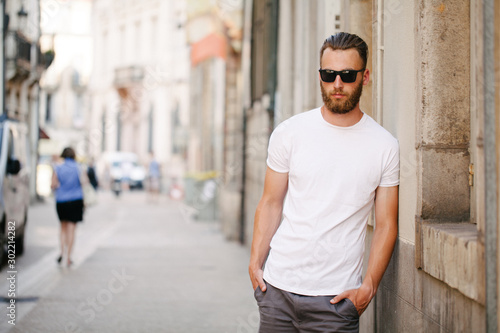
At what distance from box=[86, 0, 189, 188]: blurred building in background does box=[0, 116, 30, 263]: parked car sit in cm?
2502

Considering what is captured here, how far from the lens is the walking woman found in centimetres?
895

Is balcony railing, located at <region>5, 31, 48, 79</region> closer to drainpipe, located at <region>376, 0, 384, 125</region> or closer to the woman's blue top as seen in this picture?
the woman's blue top

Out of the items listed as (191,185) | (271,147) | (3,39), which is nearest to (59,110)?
(3,39)

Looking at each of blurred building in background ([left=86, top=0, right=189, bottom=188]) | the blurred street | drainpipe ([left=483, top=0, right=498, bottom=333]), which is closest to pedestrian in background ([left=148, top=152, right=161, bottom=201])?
the blurred street

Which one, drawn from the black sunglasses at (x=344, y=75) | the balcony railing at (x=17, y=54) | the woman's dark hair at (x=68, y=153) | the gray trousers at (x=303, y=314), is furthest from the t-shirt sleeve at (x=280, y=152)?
the balcony railing at (x=17, y=54)

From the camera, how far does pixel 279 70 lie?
9.24 metres

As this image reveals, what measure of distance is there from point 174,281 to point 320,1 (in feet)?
12.6

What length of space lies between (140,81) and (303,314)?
40043 millimetres

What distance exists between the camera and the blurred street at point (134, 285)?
5824mm

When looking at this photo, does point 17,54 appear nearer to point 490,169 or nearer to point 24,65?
point 24,65

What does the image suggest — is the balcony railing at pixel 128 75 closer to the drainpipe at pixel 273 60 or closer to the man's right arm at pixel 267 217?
the drainpipe at pixel 273 60

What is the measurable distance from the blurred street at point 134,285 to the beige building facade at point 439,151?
2390 millimetres

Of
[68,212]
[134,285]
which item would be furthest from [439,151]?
[68,212]

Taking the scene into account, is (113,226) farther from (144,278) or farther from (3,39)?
(3,39)
